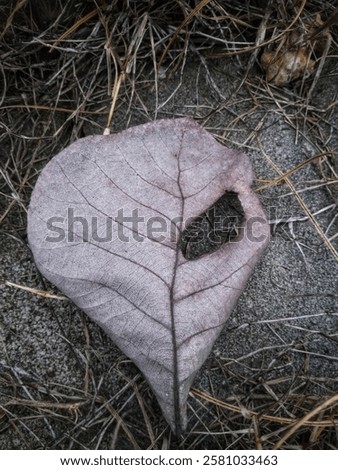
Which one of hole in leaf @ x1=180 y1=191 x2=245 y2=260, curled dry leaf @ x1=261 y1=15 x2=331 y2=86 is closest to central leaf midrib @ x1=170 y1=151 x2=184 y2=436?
hole in leaf @ x1=180 y1=191 x2=245 y2=260

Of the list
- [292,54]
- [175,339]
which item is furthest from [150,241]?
[292,54]

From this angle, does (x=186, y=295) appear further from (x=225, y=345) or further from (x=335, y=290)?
(x=335, y=290)

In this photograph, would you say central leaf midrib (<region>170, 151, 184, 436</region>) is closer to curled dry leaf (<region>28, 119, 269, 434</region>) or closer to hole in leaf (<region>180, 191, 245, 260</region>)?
curled dry leaf (<region>28, 119, 269, 434</region>)

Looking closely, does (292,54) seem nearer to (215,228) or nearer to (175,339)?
(215,228)

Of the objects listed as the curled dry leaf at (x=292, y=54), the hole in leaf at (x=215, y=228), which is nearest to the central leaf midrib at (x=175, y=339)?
the hole in leaf at (x=215, y=228)
